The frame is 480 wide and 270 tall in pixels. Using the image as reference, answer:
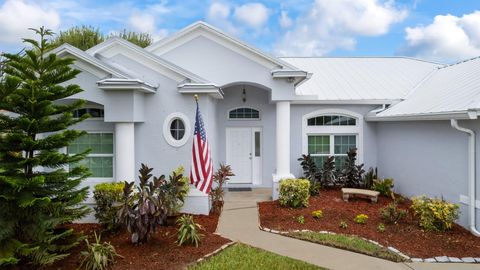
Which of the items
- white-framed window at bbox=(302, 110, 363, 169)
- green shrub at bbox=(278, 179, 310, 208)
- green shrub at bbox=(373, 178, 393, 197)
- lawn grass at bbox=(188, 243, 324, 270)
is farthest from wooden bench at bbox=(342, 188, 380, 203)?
lawn grass at bbox=(188, 243, 324, 270)

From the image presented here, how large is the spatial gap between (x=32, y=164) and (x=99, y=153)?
370 cm

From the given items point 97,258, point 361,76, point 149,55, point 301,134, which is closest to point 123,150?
point 149,55

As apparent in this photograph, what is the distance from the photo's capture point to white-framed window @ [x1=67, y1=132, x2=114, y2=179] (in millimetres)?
10898

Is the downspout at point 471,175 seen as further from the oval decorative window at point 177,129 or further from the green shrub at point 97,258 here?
the green shrub at point 97,258

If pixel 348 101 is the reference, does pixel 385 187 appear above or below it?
below

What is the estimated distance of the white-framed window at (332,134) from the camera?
14.7 meters

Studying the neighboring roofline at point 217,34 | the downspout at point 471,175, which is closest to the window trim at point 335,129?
the neighboring roofline at point 217,34

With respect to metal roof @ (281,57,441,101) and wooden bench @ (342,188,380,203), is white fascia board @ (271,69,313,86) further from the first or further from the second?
wooden bench @ (342,188,380,203)

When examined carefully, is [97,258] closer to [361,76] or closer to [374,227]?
[374,227]

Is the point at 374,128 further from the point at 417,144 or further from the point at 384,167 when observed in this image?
the point at 417,144

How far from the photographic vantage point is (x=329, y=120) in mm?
14781

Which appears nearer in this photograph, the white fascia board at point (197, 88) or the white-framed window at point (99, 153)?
the white fascia board at point (197, 88)

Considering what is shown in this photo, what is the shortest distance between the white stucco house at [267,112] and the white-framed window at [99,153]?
0.03 m

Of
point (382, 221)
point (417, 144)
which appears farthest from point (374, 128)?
point (382, 221)
